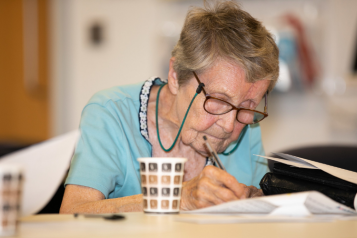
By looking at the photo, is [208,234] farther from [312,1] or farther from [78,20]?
[78,20]

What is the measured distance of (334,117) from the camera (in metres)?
2.87

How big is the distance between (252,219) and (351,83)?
231 cm

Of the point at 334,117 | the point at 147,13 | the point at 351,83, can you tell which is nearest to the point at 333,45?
the point at 351,83

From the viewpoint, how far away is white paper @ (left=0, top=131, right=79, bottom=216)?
588mm

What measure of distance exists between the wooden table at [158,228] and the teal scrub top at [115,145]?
0.39m

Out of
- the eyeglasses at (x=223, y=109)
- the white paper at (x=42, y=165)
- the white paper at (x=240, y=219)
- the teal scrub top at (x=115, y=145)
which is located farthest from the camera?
the eyeglasses at (x=223, y=109)

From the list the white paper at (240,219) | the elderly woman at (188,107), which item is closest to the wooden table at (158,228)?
the white paper at (240,219)

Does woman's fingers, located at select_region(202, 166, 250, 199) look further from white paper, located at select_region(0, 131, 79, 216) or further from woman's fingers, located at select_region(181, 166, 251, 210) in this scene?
white paper, located at select_region(0, 131, 79, 216)

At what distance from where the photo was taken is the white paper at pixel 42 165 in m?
0.59

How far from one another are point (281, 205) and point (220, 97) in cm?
52

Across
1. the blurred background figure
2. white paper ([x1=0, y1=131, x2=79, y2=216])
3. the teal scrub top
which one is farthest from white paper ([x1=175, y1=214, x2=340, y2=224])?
the blurred background figure

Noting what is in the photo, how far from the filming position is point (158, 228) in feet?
2.20

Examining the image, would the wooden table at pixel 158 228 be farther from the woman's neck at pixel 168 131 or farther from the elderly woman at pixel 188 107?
the woman's neck at pixel 168 131

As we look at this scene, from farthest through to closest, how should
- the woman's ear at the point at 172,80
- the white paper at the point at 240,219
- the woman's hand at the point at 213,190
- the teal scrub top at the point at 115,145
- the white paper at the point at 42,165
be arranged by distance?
the woman's ear at the point at 172,80, the teal scrub top at the point at 115,145, the woman's hand at the point at 213,190, the white paper at the point at 240,219, the white paper at the point at 42,165
